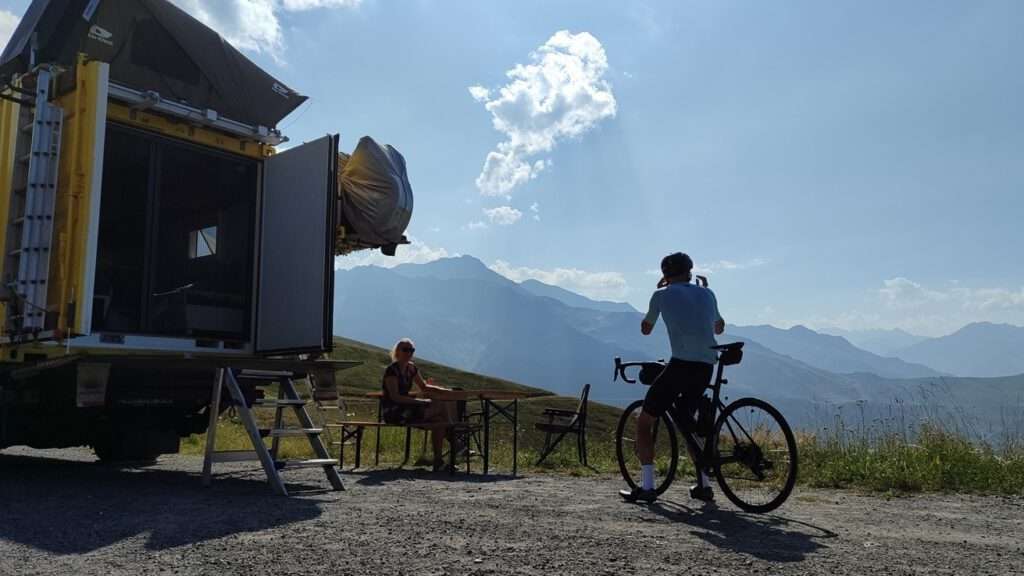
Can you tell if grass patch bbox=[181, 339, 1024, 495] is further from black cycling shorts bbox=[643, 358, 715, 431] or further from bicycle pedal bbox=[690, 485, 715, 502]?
black cycling shorts bbox=[643, 358, 715, 431]

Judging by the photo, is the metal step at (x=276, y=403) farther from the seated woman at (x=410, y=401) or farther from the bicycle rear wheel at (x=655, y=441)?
the bicycle rear wheel at (x=655, y=441)

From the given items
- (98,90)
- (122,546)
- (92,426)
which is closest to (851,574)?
(122,546)

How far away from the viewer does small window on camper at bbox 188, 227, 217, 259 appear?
8469 millimetres

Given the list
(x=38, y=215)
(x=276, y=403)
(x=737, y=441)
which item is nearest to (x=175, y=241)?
(x=38, y=215)

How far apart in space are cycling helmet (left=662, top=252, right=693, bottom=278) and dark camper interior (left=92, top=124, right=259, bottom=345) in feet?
13.9

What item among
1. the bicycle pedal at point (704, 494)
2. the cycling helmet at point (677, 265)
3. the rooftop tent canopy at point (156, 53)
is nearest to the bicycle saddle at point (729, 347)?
the cycling helmet at point (677, 265)

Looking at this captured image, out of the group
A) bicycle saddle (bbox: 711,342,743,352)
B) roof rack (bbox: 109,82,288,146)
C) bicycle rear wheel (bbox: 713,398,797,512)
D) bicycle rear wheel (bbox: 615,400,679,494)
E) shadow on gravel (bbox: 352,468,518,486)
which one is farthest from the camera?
shadow on gravel (bbox: 352,468,518,486)

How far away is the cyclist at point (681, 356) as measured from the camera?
18.5ft

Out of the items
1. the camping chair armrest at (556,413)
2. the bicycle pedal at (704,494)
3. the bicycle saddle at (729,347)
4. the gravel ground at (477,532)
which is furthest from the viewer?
the camping chair armrest at (556,413)

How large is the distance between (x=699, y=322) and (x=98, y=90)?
4.76 m

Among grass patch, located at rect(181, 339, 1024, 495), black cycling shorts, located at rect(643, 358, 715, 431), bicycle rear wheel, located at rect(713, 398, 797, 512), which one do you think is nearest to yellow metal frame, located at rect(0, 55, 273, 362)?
black cycling shorts, located at rect(643, 358, 715, 431)

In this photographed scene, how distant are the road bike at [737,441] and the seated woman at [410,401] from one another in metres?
3.08

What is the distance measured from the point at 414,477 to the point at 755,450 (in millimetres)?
3763

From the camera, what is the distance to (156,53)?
24.4 ft
